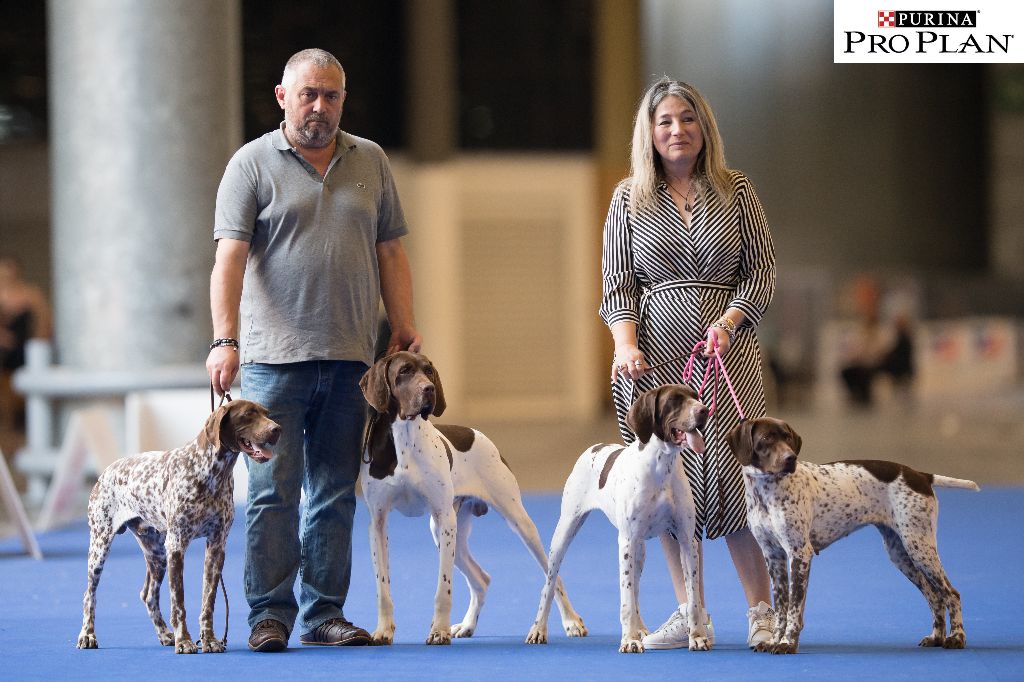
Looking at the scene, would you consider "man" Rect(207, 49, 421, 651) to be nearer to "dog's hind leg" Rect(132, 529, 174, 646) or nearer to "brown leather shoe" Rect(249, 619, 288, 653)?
"brown leather shoe" Rect(249, 619, 288, 653)

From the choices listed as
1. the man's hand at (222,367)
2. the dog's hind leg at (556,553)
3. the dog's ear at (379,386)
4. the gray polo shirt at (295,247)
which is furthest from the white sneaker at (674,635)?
the man's hand at (222,367)

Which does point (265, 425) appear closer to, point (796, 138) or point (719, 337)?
point (719, 337)

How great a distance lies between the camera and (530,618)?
5.12 metres

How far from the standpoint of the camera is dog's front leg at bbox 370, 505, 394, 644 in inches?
174

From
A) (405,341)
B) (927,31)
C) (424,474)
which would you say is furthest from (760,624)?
(927,31)

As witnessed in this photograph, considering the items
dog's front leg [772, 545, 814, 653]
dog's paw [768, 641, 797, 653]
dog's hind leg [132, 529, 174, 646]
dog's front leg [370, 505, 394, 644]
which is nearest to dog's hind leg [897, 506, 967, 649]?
dog's front leg [772, 545, 814, 653]

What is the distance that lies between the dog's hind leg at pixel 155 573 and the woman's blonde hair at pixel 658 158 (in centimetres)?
180

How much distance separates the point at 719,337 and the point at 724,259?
27 cm

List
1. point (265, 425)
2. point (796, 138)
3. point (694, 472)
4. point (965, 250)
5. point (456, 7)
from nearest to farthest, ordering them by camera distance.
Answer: point (265, 425) → point (694, 472) → point (456, 7) → point (796, 138) → point (965, 250)

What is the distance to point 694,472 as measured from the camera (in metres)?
4.48

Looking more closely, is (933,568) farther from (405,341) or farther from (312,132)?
(312,132)

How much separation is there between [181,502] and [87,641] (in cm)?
68

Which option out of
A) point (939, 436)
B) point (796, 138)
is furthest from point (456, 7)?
point (939, 436)

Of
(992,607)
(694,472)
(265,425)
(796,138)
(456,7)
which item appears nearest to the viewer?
(265,425)
